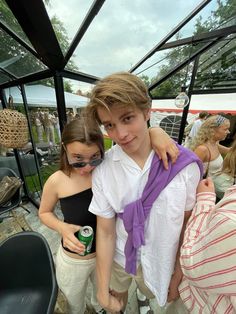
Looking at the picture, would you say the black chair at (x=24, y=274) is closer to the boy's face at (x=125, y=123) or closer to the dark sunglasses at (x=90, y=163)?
the dark sunglasses at (x=90, y=163)

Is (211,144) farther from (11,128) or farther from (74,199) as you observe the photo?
(11,128)

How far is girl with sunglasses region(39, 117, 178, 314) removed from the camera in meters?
0.98

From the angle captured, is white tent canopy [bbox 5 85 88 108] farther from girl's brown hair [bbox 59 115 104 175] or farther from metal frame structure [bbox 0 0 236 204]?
girl's brown hair [bbox 59 115 104 175]

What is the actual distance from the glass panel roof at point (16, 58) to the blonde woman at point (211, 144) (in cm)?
200

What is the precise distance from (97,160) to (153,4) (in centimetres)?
157

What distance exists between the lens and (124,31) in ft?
5.85

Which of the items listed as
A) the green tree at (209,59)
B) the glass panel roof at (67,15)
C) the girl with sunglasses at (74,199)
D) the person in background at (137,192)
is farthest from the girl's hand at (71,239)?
the green tree at (209,59)

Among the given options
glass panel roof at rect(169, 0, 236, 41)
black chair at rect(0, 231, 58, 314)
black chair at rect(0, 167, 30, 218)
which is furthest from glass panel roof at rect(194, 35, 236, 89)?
black chair at rect(0, 167, 30, 218)

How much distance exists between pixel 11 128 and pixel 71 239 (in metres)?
1.57

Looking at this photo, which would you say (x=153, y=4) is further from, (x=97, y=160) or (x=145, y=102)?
(x=97, y=160)

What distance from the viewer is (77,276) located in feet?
3.57

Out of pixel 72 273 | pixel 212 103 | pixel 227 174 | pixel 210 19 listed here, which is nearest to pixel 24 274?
pixel 72 273

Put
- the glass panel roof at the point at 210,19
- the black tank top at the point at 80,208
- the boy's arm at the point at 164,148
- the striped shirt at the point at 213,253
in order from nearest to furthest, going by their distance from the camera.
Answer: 1. the striped shirt at the point at 213,253
2. the boy's arm at the point at 164,148
3. the black tank top at the point at 80,208
4. the glass panel roof at the point at 210,19

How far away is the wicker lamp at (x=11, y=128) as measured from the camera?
1.96 meters
